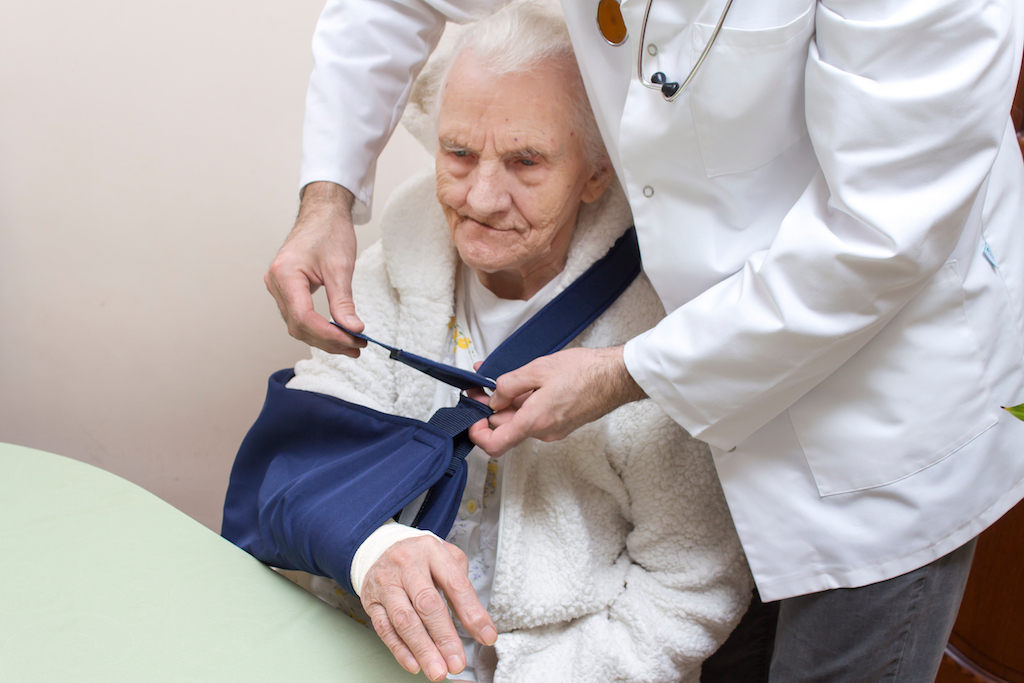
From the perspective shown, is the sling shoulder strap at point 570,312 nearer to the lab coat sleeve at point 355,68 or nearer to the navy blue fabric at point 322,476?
the navy blue fabric at point 322,476

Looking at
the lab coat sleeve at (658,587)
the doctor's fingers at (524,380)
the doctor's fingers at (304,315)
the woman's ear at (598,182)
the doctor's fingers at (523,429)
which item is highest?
the woman's ear at (598,182)

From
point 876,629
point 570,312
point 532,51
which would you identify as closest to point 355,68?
point 532,51

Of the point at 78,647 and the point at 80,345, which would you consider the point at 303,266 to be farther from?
the point at 80,345

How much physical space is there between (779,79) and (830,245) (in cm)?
19

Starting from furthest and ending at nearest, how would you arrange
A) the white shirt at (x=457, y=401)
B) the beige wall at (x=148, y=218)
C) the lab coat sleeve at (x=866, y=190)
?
the beige wall at (x=148, y=218) → the white shirt at (x=457, y=401) → the lab coat sleeve at (x=866, y=190)

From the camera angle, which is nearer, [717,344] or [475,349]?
[717,344]

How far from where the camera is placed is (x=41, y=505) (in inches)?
40.1

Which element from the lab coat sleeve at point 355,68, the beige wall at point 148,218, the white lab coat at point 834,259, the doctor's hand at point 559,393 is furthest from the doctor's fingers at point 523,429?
the beige wall at point 148,218

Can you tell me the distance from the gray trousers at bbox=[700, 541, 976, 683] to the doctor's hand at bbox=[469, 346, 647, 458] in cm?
35

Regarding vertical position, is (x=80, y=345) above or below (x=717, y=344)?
below

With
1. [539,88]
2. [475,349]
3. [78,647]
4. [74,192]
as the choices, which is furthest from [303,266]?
[74,192]

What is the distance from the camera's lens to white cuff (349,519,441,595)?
0.84 meters

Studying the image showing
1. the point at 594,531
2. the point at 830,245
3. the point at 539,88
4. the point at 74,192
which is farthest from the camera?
the point at 74,192

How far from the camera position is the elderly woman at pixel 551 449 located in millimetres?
988
